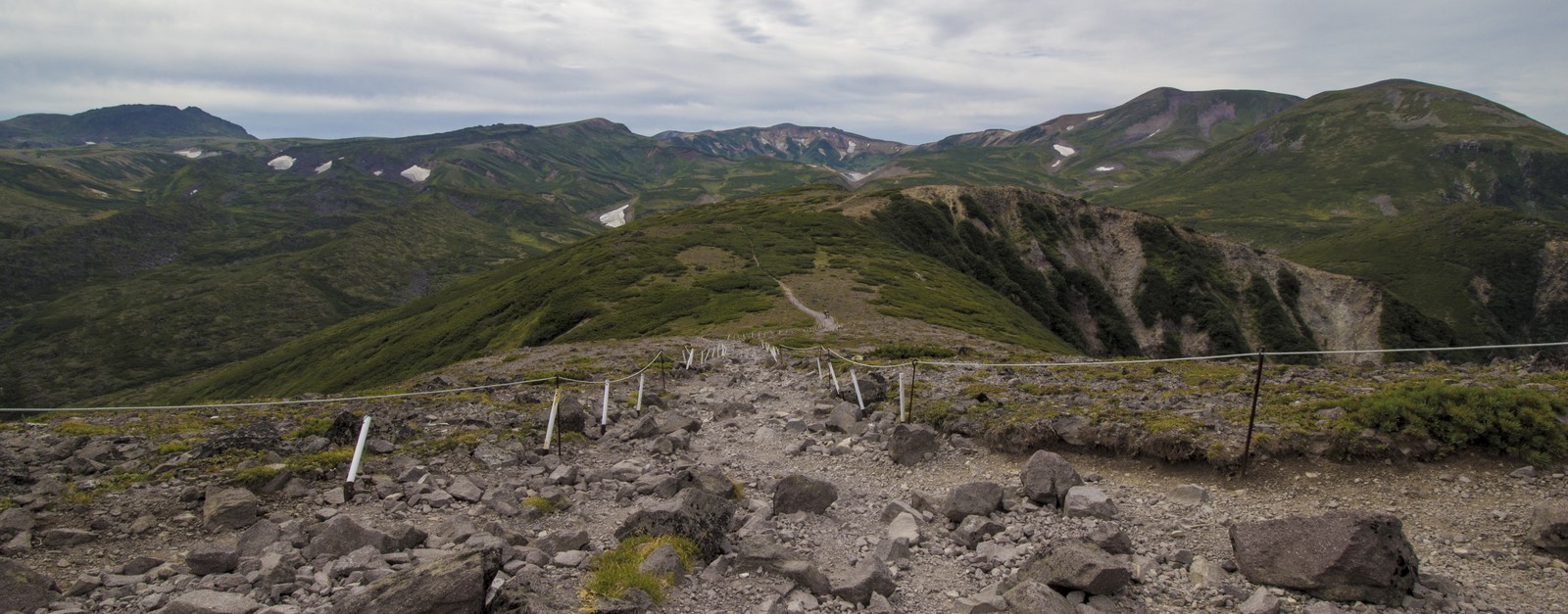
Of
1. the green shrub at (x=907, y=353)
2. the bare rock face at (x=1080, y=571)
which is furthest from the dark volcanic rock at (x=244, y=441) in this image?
the green shrub at (x=907, y=353)

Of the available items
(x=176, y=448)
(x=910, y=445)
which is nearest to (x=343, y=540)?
(x=176, y=448)

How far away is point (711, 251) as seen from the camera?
101m

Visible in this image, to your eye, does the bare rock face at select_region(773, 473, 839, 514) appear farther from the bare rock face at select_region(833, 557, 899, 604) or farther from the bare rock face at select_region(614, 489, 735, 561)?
the bare rock face at select_region(833, 557, 899, 604)

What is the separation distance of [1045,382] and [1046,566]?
14662mm

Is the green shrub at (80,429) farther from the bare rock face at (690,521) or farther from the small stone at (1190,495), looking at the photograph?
the small stone at (1190,495)

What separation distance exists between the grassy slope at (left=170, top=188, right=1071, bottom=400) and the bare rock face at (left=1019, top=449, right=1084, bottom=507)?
41.6 metres

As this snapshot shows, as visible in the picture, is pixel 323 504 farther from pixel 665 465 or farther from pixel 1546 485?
pixel 1546 485

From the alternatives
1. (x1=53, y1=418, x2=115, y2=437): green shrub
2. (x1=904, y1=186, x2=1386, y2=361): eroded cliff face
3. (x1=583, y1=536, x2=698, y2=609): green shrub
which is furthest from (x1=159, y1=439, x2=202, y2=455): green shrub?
(x1=904, y1=186, x2=1386, y2=361): eroded cliff face

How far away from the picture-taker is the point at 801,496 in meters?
13.9

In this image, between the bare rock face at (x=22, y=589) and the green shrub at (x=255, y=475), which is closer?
the bare rock face at (x=22, y=589)

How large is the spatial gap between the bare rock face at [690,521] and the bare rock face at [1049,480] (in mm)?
6053

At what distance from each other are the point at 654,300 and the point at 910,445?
58.5 meters

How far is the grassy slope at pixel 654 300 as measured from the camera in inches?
2606

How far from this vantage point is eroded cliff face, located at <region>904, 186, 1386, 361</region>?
106m
